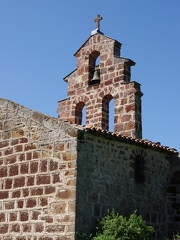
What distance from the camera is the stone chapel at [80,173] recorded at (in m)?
9.54

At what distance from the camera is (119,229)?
9406mm

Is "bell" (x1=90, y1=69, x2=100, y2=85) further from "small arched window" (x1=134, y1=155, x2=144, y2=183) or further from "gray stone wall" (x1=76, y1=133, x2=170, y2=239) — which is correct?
"small arched window" (x1=134, y1=155, x2=144, y2=183)

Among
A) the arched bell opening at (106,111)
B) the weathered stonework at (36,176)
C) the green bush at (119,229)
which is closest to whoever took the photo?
the green bush at (119,229)

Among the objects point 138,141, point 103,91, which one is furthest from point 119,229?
point 103,91

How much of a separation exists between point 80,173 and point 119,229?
4.57 feet

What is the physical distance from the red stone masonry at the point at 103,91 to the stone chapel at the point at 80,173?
0.12 ft

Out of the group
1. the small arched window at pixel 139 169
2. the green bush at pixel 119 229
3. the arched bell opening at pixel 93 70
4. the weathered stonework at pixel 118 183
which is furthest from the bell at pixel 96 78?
the green bush at pixel 119 229

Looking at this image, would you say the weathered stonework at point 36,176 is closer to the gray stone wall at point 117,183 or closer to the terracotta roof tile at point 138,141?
the gray stone wall at point 117,183

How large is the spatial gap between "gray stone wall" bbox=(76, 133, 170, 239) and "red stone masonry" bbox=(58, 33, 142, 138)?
142cm

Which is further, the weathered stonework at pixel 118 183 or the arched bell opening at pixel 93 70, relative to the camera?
the arched bell opening at pixel 93 70

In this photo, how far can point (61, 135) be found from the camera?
9.82 meters

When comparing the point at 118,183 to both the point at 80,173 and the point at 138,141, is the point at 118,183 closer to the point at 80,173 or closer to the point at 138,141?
the point at 138,141

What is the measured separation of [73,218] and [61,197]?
1.77 ft

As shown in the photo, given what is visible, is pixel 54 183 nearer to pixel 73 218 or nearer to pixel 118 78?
pixel 73 218
